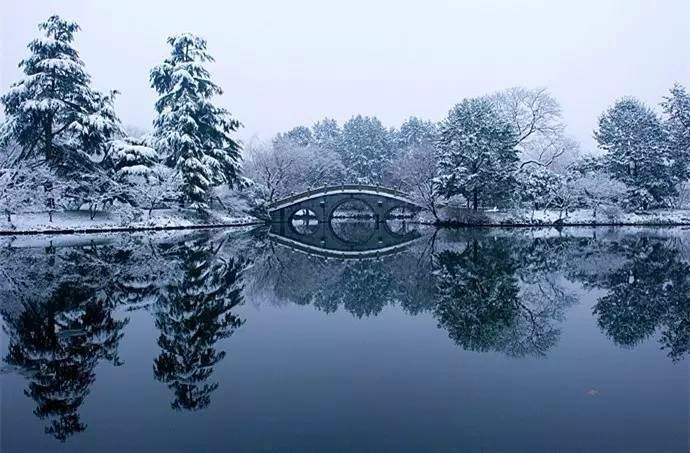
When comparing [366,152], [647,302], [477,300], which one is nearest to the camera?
[647,302]

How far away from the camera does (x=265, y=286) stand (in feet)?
41.7

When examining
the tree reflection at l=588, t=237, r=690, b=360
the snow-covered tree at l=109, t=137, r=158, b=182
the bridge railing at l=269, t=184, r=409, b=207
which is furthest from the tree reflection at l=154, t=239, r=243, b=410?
the bridge railing at l=269, t=184, r=409, b=207

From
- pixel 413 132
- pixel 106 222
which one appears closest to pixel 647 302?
pixel 106 222

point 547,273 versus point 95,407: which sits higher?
point 547,273

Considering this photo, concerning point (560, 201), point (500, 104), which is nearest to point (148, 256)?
point (560, 201)

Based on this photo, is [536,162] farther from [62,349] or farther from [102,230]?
[62,349]

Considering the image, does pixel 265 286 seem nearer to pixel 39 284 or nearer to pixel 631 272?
pixel 39 284

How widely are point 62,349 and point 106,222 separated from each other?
26.7m

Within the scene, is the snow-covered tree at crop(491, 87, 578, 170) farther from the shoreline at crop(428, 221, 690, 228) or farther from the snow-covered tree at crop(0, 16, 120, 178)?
the snow-covered tree at crop(0, 16, 120, 178)

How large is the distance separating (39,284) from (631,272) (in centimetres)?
1617

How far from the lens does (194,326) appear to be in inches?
328

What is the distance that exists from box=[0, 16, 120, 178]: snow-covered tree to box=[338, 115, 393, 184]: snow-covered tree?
4112 cm

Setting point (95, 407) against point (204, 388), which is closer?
point (95, 407)

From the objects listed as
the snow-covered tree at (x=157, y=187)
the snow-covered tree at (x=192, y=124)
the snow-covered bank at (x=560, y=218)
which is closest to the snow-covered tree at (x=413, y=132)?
the snow-covered bank at (x=560, y=218)
